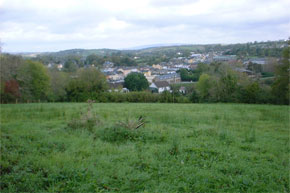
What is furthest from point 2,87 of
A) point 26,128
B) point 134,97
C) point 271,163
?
point 271,163

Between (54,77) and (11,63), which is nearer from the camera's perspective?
(11,63)

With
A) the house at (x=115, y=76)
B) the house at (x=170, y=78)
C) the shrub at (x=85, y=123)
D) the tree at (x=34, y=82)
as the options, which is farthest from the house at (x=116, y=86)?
the shrub at (x=85, y=123)

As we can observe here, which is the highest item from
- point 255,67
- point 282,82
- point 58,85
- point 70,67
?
point 70,67

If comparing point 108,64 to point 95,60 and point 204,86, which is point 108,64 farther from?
point 204,86

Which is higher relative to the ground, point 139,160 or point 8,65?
point 8,65

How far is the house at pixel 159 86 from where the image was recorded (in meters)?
25.4

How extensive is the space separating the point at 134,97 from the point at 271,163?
21.5 metres

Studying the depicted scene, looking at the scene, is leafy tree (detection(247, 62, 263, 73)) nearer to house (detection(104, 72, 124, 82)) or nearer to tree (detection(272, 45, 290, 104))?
tree (detection(272, 45, 290, 104))

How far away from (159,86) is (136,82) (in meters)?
3.60

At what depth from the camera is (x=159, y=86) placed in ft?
87.4

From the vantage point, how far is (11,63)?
85.7 feet

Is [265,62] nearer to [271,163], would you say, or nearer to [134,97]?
[134,97]

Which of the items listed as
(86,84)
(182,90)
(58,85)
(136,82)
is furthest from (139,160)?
(58,85)

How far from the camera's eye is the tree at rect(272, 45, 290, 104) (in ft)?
68.3
